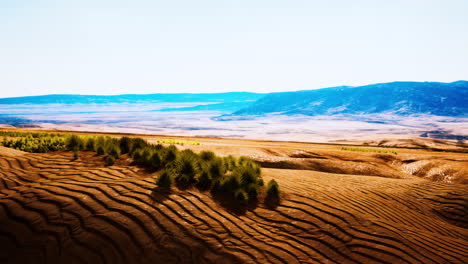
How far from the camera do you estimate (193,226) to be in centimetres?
463

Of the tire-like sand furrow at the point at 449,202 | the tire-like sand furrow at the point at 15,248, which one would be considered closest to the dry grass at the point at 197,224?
the tire-like sand furrow at the point at 15,248

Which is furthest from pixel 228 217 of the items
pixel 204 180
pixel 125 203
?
pixel 125 203

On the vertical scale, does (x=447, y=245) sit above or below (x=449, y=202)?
below

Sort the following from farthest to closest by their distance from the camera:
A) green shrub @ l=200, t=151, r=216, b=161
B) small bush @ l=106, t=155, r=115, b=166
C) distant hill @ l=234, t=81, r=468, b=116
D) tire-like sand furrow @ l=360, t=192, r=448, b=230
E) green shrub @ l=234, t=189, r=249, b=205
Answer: distant hill @ l=234, t=81, r=468, b=116 → green shrub @ l=200, t=151, r=216, b=161 → small bush @ l=106, t=155, r=115, b=166 → tire-like sand furrow @ l=360, t=192, r=448, b=230 → green shrub @ l=234, t=189, r=249, b=205

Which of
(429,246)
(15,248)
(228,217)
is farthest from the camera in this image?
(228,217)

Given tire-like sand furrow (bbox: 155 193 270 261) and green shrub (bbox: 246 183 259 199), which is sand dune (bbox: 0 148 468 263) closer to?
tire-like sand furrow (bbox: 155 193 270 261)

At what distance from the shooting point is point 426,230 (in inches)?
223

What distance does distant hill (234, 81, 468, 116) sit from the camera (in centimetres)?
15375

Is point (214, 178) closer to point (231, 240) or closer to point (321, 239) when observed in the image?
point (231, 240)

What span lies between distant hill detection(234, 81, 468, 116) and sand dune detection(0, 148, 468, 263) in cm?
15429

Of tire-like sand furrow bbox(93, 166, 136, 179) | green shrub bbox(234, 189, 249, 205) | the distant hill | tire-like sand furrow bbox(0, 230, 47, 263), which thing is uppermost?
the distant hill

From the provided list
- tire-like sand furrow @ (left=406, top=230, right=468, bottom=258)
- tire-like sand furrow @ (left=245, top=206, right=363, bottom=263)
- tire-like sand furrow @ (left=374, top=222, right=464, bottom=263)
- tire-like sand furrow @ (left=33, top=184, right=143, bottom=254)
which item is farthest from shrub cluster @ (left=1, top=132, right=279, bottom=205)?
tire-like sand furrow @ (left=406, top=230, right=468, bottom=258)

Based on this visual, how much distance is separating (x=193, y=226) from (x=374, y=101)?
17879cm

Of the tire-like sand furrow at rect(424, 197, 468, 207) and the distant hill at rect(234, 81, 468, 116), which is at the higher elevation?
the distant hill at rect(234, 81, 468, 116)
